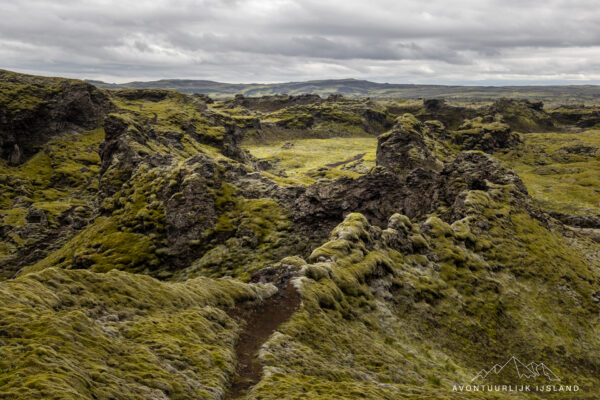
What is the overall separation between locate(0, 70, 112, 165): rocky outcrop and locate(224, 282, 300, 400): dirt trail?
441 feet

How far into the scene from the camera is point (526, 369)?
39281 millimetres

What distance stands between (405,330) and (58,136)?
15357 centimetres

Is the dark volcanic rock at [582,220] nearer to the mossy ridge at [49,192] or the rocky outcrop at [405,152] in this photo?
the rocky outcrop at [405,152]

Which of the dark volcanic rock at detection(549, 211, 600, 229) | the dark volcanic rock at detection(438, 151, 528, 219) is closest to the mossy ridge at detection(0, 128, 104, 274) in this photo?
the dark volcanic rock at detection(438, 151, 528, 219)

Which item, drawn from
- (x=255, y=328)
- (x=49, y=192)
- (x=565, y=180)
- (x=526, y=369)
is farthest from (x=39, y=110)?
(x=565, y=180)

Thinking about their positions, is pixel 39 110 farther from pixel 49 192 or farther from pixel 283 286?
pixel 283 286

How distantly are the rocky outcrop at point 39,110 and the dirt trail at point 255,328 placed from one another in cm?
13449

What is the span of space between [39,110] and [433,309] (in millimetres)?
158573

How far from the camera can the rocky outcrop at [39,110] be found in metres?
131

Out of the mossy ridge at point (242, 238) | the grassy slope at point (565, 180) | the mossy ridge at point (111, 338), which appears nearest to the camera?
the mossy ridge at point (111, 338)

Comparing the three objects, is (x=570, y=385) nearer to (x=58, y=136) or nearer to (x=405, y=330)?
(x=405, y=330)

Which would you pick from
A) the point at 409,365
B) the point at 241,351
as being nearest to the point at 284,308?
the point at 241,351

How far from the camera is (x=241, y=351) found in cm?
2562

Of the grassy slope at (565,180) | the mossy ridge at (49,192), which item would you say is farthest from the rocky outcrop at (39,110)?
the grassy slope at (565,180)
